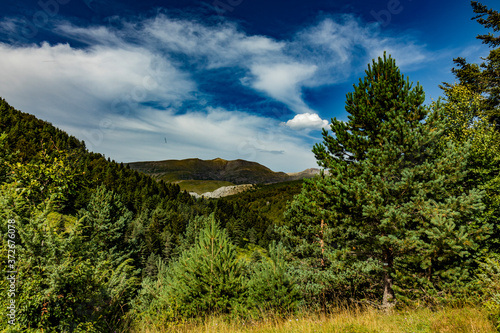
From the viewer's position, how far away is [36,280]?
5.29 meters

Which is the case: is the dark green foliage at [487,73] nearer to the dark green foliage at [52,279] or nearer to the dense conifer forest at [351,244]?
the dense conifer forest at [351,244]

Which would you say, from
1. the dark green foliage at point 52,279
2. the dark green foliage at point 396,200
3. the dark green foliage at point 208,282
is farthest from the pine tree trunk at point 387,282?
the dark green foliage at point 52,279

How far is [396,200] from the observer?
384 inches

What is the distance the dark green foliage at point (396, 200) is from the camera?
8.82 m

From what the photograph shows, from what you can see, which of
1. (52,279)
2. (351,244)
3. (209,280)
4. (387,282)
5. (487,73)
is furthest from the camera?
(487,73)

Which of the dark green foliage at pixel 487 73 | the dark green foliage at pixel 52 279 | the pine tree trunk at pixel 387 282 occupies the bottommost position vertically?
the pine tree trunk at pixel 387 282

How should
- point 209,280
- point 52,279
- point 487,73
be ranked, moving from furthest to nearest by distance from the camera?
point 487,73
point 209,280
point 52,279

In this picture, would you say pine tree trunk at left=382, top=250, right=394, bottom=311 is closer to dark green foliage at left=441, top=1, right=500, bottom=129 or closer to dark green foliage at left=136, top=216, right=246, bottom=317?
dark green foliage at left=136, top=216, right=246, bottom=317

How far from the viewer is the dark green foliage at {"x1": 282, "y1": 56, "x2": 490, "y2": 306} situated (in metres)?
8.82

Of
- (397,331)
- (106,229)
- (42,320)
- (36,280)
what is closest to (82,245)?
(36,280)

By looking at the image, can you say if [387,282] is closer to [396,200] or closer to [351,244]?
[351,244]

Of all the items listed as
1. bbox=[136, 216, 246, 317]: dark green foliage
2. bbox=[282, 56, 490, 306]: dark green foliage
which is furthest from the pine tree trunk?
bbox=[136, 216, 246, 317]: dark green foliage

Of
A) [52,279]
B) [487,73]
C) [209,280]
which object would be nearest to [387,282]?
[209,280]

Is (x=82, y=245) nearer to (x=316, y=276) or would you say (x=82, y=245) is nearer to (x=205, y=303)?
(x=205, y=303)
